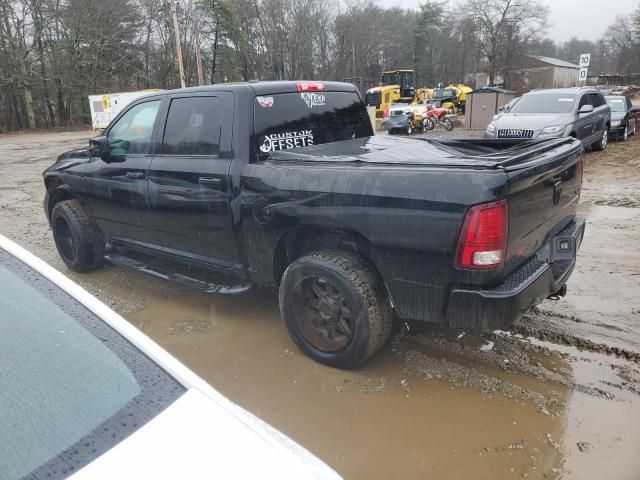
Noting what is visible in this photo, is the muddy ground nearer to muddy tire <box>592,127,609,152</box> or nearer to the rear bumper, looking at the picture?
the rear bumper

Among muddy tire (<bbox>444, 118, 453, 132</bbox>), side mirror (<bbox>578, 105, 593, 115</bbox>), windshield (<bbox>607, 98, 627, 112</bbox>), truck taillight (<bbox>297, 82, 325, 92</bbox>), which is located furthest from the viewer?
muddy tire (<bbox>444, 118, 453, 132</bbox>)

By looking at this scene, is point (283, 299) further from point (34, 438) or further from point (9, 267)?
point (34, 438)

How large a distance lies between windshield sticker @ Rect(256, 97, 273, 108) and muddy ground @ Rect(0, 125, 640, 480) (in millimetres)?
1760

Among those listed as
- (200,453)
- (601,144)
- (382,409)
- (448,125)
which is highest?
(200,453)

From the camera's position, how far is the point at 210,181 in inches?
149

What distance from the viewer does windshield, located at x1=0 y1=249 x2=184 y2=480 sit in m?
1.23

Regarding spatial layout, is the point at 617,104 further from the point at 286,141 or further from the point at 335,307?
the point at 335,307

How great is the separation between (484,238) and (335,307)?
3.68ft

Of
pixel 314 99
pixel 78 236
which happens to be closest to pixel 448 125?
pixel 314 99

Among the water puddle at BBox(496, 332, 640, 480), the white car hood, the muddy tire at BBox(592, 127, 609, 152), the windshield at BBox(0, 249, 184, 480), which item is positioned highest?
the windshield at BBox(0, 249, 184, 480)

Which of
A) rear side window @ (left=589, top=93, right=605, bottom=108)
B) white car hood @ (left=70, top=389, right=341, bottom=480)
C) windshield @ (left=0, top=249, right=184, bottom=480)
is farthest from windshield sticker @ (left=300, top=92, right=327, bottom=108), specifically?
rear side window @ (left=589, top=93, right=605, bottom=108)

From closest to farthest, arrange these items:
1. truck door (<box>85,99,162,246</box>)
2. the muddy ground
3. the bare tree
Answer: the muddy ground < truck door (<box>85,99,162,246</box>) < the bare tree

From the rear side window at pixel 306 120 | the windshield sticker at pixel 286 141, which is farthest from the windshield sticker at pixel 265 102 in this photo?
the windshield sticker at pixel 286 141

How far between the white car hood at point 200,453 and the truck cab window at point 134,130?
3498mm
